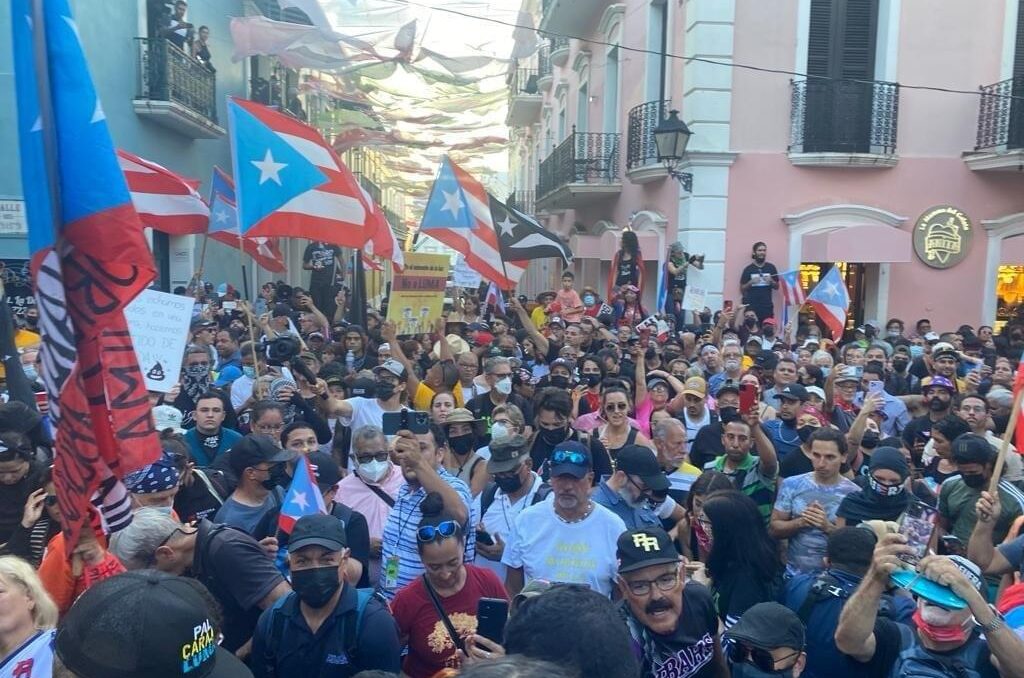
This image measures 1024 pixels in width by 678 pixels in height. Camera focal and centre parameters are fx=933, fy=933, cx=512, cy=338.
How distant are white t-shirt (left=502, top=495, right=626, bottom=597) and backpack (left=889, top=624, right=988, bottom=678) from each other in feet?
4.01

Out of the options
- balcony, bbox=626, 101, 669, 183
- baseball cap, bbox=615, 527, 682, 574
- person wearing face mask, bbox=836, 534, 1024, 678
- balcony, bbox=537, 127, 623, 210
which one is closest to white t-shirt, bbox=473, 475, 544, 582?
baseball cap, bbox=615, 527, 682, 574

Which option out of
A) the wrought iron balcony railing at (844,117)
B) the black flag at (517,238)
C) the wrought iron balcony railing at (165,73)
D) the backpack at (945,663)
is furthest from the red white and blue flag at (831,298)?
the wrought iron balcony railing at (165,73)

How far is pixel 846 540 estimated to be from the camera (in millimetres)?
3330

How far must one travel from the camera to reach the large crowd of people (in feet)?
8.15

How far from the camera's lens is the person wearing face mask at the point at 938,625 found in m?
2.77

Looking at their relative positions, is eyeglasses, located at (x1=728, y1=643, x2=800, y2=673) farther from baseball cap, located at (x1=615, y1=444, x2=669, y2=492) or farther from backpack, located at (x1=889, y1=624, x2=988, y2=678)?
baseball cap, located at (x1=615, y1=444, x2=669, y2=492)

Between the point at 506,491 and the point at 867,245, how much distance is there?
10.8 meters

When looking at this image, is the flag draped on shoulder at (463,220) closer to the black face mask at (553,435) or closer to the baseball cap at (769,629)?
the black face mask at (553,435)

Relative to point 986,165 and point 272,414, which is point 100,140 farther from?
point 986,165

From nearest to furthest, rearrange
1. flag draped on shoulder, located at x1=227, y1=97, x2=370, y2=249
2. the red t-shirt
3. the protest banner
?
the red t-shirt → flag draped on shoulder, located at x1=227, y1=97, x2=370, y2=249 → the protest banner

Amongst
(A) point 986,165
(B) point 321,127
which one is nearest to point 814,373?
(A) point 986,165

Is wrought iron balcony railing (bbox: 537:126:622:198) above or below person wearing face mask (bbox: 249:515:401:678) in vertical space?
above

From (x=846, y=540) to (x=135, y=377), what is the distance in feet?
8.24

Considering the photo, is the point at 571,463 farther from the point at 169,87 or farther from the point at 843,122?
the point at 169,87
